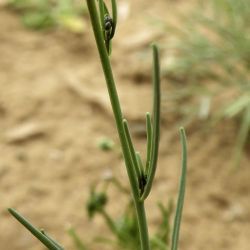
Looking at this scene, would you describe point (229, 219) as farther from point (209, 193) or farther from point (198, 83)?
point (198, 83)

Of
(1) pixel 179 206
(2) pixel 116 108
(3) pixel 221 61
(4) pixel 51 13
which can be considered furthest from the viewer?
(4) pixel 51 13

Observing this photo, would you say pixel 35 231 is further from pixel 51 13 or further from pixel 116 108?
pixel 51 13

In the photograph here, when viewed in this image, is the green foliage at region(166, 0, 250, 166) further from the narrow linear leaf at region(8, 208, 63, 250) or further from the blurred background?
the narrow linear leaf at region(8, 208, 63, 250)

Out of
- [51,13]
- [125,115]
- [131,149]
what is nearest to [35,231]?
[131,149]

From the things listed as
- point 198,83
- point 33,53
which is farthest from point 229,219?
point 33,53

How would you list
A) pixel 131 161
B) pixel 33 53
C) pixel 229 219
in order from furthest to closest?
pixel 33 53 < pixel 229 219 < pixel 131 161
